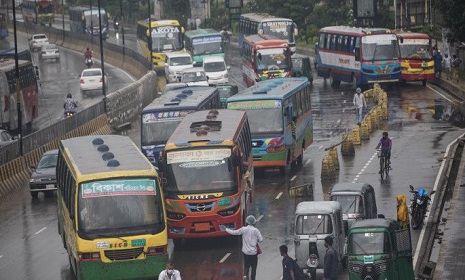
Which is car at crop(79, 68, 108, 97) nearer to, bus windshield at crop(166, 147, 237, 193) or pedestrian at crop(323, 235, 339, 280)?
bus windshield at crop(166, 147, 237, 193)

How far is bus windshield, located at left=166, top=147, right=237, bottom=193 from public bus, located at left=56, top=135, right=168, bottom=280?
3450mm

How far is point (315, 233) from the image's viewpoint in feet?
87.9

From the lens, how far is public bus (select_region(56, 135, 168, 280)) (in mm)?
25500

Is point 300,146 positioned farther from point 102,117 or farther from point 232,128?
point 102,117

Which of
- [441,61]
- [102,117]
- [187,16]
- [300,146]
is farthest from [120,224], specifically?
[187,16]

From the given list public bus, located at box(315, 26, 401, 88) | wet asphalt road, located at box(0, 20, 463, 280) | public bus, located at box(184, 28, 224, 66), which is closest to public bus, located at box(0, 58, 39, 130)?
wet asphalt road, located at box(0, 20, 463, 280)

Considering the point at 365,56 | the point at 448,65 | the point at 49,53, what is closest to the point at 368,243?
the point at 365,56

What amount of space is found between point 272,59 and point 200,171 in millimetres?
36571

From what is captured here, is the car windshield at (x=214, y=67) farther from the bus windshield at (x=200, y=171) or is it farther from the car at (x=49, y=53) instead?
the bus windshield at (x=200, y=171)

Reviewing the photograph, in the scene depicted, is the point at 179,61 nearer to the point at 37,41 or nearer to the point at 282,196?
the point at 37,41

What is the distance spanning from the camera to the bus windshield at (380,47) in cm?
6506

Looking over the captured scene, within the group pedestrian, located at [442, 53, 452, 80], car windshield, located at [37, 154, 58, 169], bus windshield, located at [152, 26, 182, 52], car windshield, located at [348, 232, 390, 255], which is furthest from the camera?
bus windshield, located at [152, 26, 182, 52]

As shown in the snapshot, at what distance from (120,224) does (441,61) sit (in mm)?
46918

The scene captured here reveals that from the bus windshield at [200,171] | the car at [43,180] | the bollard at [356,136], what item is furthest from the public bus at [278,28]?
the bus windshield at [200,171]
